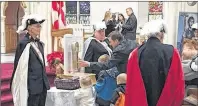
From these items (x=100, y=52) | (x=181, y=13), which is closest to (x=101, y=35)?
(x=100, y=52)

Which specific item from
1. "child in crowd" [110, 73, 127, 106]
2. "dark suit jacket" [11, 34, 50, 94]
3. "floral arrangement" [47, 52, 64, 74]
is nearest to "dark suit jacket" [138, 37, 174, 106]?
"child in crowd" [110, 73, 127, 106]

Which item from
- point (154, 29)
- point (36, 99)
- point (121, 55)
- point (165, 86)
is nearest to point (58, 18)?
point (121, 55)

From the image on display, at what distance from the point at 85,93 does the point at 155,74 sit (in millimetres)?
1121

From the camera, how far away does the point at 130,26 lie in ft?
19.5

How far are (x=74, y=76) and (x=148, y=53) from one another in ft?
3.72

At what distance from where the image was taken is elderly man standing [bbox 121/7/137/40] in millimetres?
5816

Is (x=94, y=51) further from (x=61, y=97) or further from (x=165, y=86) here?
(x=165, y=86)

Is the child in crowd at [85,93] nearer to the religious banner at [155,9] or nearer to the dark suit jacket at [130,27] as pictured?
the religious banner at [155,9]

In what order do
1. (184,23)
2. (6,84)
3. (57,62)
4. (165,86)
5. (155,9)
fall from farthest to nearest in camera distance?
(155,9), (184,23), (6,84), (57,62), (165,86)

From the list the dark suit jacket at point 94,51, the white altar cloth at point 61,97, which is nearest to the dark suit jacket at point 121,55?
the white altar cloth at point 61,97

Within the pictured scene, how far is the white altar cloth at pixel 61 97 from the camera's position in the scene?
10.6 feet

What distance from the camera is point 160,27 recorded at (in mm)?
2283

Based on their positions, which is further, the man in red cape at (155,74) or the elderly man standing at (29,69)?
the elderly man standing at (29,69)

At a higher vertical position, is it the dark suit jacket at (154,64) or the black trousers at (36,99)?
the dark suit jacket at (154,64)
